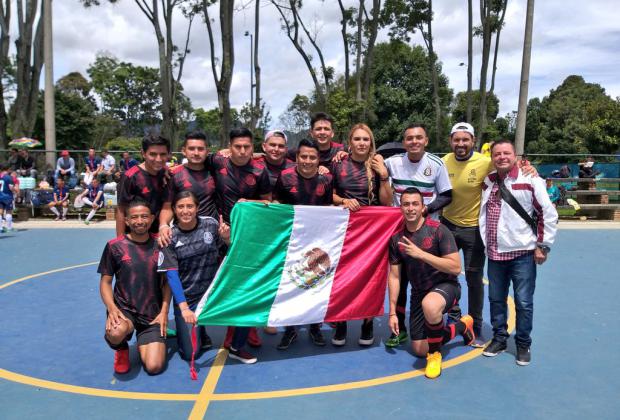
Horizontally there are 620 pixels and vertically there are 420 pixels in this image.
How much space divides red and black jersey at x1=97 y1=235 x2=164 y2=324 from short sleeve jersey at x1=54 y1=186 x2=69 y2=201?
38.9 feet

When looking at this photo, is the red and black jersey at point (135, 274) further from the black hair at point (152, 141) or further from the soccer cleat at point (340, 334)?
the soccer cleat at point (340, 334)

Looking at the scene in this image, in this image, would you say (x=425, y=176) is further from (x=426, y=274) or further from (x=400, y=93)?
(x=400, y=93)

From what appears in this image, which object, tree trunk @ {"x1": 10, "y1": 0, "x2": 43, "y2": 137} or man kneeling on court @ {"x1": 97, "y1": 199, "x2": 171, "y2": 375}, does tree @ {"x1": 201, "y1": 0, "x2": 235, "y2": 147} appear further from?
Result: man kneeling on court @ {"x1": 97, "y1": 199, "x2": 171, "y2": 375}

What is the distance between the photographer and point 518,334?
438 centimetres

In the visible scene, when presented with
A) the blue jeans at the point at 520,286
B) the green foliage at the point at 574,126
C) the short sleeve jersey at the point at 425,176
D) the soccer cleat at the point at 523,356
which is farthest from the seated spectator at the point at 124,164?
the green foliage at the point at 574,126

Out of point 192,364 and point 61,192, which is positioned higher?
point 61,192

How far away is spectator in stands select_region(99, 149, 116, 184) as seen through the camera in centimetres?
1538

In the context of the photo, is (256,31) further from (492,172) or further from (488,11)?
(492,172)

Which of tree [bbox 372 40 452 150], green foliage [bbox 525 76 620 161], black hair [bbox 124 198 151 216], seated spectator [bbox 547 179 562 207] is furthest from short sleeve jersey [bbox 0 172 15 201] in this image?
green foliage [bbox 525 76 620 161]

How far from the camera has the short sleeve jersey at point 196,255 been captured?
4352 mm

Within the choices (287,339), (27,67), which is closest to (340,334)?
(287,339)

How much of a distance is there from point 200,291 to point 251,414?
1.32 m

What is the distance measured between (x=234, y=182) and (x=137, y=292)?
4.40 ft

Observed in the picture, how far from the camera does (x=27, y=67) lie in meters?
20.0
